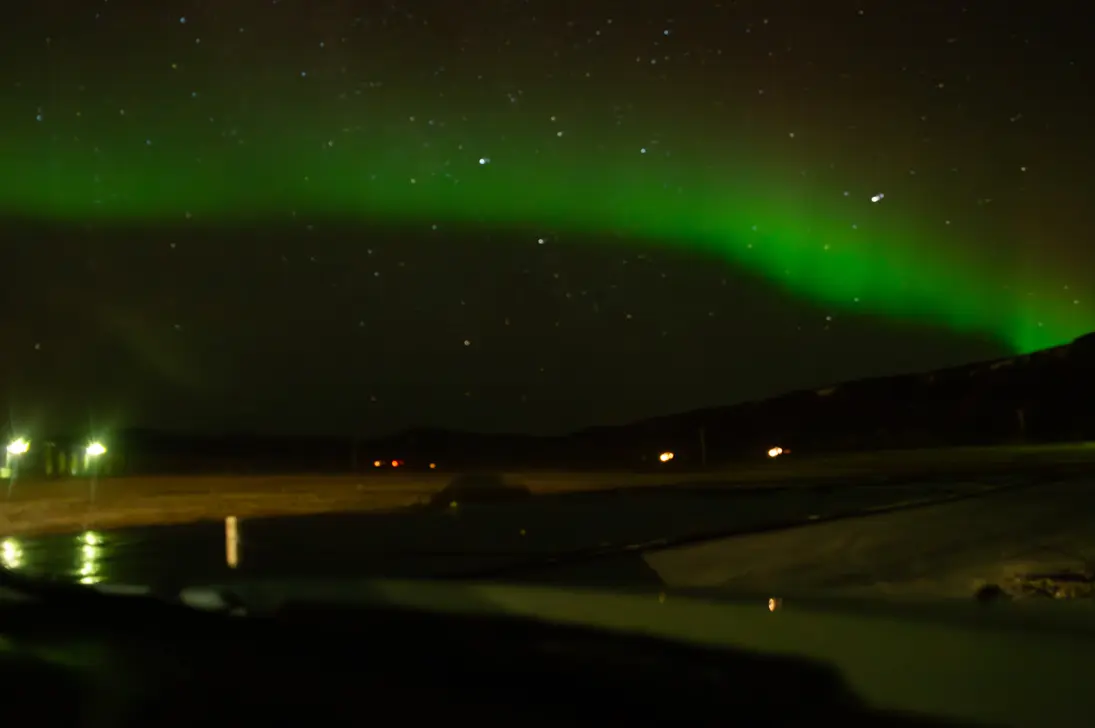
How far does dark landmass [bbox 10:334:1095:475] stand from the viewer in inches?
3410

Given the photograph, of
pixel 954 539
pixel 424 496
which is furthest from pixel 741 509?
pixel 424 496

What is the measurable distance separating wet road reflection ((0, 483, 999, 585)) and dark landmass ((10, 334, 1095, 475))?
48.3 metres

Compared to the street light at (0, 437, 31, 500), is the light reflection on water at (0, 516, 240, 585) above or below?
below

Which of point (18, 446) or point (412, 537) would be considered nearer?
point (412, 537)

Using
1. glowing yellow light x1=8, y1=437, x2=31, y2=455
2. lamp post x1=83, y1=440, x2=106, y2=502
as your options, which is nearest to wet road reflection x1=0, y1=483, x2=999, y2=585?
glowing yellow light x1=8, y1=437, x2=31, y2=455

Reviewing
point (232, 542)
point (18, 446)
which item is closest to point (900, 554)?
point (232, 542)

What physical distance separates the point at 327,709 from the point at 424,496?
28.2 m

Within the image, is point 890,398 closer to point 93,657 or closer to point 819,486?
point 819,486

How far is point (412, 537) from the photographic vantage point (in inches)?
703

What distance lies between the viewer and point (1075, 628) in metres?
6.52

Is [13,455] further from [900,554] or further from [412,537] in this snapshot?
[900,554]

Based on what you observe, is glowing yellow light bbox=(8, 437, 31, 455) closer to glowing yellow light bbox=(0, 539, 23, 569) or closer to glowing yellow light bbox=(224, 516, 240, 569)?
glowing yellow light bbox=(224, 516, 240, 569)

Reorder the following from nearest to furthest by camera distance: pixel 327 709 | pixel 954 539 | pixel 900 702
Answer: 1. pixel 327 709
2. pixel 900 702
3. pixel 954 539

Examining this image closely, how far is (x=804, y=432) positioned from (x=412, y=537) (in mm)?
106733
